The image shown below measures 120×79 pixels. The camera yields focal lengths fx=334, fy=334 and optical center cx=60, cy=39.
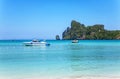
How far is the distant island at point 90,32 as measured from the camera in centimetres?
10394

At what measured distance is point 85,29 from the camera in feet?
349

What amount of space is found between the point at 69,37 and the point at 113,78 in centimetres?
10098

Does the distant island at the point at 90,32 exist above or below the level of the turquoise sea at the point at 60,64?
above

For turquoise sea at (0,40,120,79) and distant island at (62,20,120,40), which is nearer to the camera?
turquoise sea at (0,40,120,79)

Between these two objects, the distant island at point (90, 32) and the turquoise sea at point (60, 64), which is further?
the distant island at point (90, 32)

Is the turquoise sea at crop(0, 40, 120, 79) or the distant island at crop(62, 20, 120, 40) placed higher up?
the distant island at crop(62, 20, 120, 40)

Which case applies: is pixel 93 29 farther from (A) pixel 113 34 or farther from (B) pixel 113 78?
(B) pixel 113 78

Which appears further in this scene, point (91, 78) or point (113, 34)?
point (113, 34)

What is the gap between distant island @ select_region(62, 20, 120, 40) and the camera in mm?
103938

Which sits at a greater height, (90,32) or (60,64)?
(90,32)

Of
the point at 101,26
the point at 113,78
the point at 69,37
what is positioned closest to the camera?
the point at 113,78

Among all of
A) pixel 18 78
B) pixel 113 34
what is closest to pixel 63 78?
pixel 18 78

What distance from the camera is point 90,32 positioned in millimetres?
107500

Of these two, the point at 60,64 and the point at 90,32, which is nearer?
the point at 60,64
